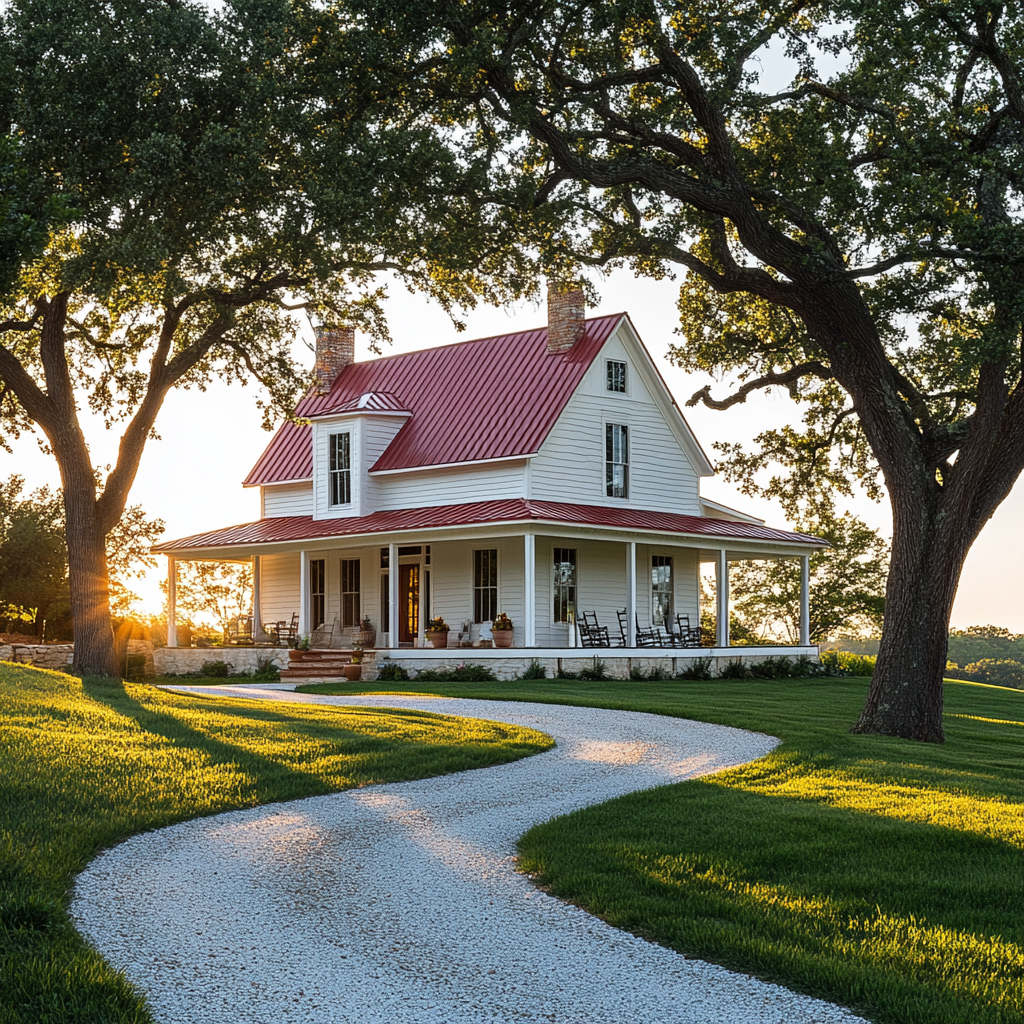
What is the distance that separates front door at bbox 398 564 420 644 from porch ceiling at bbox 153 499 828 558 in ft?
5.49

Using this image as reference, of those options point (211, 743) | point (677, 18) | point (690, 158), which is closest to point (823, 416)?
point (690, 158)

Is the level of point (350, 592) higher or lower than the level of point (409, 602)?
higher

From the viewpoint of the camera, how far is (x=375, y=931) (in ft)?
19.2

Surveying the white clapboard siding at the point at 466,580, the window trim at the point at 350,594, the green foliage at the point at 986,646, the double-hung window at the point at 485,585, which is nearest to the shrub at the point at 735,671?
the white clapboard siding at the point at 466,580

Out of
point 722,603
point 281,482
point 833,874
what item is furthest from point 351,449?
point 833,874

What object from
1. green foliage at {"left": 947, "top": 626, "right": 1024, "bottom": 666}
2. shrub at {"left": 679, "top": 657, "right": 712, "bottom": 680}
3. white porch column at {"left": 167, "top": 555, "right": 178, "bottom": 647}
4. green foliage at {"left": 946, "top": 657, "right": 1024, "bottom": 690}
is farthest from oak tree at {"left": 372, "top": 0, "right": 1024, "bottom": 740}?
green foliage at {"left": 947, "top": 626, "right": 1024, "bottom": 666}

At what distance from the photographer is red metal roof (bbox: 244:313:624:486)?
1140 inches

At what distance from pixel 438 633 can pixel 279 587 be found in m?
7.64

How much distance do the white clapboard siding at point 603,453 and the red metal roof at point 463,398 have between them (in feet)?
1.75

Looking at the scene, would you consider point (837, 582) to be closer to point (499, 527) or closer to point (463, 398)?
point (463, 398)

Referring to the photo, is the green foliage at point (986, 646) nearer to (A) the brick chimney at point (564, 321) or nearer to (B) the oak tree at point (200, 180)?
(A) the brick chimney at point (564, 321)

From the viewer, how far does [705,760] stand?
1234 cm

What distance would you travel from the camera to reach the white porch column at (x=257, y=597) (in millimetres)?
32812

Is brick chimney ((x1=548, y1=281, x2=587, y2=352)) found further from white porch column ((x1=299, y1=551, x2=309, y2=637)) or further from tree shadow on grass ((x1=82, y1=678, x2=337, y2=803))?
tree shadow on grass ((x1=82, y1=678, x2=337, y2=803))
